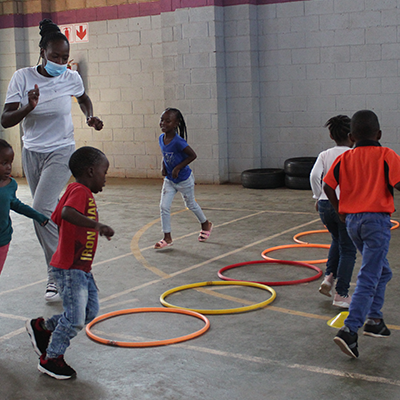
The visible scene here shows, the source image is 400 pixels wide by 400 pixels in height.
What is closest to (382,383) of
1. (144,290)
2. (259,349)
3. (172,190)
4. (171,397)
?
(259,349)

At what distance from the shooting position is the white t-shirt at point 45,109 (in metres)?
4.92

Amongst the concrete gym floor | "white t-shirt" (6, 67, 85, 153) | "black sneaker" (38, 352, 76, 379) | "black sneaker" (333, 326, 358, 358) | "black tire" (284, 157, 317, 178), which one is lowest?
the concrete gym floor

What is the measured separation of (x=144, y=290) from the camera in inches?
212

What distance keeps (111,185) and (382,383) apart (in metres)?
10.4

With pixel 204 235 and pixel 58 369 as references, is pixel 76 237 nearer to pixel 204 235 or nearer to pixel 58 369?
pixel 58 369

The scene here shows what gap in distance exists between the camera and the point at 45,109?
498 centimetres

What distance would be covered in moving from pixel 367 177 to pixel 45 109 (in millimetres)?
2748

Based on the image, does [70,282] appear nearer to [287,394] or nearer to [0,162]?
[0,162]

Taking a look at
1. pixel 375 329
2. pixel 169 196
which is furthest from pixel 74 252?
pixel 169 196

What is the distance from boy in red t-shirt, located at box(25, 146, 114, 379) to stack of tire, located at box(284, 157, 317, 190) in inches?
326

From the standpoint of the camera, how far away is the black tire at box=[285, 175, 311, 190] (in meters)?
11.5

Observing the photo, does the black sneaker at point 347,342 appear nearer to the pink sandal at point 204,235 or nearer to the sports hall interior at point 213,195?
the sports hall interior at point 213,195

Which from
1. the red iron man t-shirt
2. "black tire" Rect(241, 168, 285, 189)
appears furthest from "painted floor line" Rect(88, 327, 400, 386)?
"black tire" Rect(241, 168, 285, 189)

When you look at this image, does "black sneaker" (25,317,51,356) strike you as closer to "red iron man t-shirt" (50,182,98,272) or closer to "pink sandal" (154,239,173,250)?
"red iron man t-shirt" (50,182,98,272)
